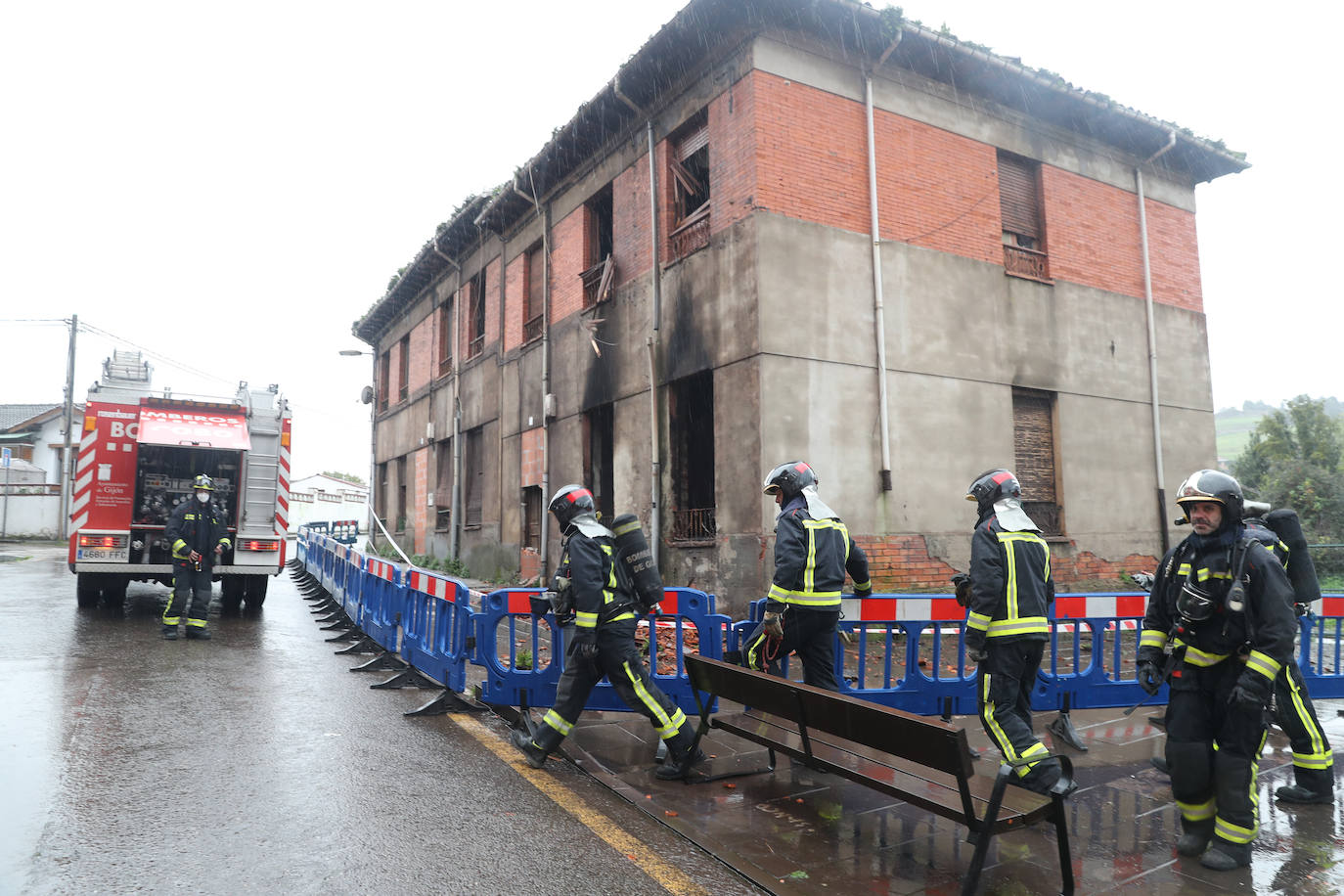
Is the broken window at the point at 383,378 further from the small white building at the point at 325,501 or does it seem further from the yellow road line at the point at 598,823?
the yellow road line at the point at 598,823

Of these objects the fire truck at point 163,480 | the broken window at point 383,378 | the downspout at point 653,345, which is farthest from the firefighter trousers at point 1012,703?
the broken window at point 383,378

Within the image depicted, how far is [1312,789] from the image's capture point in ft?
14.9

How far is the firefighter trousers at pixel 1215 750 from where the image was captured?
12.1ft

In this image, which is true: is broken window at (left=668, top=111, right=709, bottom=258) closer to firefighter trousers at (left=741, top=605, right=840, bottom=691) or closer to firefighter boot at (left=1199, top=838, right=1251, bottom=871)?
firefighter trousers at (left=741, top=605, right=840, bottom=691)

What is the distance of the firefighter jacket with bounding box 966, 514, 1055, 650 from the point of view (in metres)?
4.38

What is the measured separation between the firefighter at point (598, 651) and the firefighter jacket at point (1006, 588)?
181 cm

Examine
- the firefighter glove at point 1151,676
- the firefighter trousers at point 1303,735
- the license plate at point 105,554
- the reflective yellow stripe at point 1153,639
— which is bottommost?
the firefighter trousers at point 1303,735

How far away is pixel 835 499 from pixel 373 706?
5731 mm

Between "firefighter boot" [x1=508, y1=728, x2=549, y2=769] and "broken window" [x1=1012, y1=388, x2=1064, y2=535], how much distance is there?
29.0 feet

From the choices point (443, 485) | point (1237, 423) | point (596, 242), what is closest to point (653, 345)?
point (596, 242)

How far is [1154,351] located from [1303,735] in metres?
10.3

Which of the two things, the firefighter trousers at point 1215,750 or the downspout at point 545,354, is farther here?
→ the downspout at point 545,354

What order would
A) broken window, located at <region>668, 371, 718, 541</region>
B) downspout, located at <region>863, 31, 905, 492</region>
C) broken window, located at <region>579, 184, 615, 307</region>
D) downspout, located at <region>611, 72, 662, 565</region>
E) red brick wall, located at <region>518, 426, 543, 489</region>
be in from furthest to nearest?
1. red brick wall, located at <region>518, 426, 543, 489</region>
2. broken window, located at <region>579, 184, 615, 307</region>
3. broken window, located at <region>668, 371, 718, 541</region>
4. downspout, located at <region>611, 72, 662, 565</region>
5. downspout, located at <region>863, 31, 905, 492</region>

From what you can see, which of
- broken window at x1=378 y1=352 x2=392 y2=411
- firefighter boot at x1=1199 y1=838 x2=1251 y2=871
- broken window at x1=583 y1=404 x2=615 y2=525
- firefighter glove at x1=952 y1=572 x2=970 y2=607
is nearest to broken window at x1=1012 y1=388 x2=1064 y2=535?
broken window at x1=583 y1=404 x2=615 y2=525
